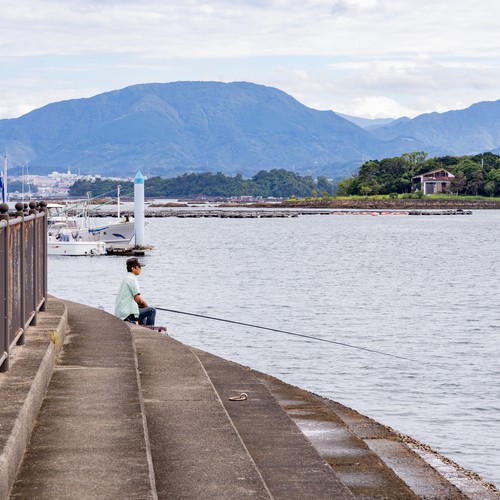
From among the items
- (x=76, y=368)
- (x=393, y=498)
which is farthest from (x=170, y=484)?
(x=76, y=368)

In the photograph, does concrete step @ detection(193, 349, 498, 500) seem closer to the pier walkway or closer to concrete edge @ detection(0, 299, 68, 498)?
the pier walkway

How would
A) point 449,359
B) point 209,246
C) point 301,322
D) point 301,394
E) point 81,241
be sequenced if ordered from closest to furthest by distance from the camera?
point 301,394
point 449,359
point 301,322
point 81,241
point 209,246

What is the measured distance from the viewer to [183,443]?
9086mm

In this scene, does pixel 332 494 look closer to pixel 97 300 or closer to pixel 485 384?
pixel 485 384

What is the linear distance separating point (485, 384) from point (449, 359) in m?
4.24

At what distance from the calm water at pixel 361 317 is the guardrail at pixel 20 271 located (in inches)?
240

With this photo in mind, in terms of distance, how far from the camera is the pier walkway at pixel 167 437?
24.4 feet

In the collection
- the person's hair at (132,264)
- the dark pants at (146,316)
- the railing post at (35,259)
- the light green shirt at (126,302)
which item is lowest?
the dark pants at (146,316)

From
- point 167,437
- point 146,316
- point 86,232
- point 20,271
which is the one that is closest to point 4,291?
point 20,271

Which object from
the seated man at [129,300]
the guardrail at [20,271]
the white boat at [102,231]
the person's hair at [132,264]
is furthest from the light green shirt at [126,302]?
the white boat at [102,231]

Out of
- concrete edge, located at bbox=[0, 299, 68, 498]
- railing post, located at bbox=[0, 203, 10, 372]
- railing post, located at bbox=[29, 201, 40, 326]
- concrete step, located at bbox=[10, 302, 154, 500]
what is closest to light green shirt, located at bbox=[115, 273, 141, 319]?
railing post, located at bbox=[29, 201, 40, 326]

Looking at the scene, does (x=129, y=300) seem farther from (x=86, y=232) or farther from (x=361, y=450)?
(x=86, y=232)

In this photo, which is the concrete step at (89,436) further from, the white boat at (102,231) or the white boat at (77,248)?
the white boat at (102,231)

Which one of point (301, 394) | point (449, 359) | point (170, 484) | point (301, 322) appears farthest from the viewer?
point (301, 322)
